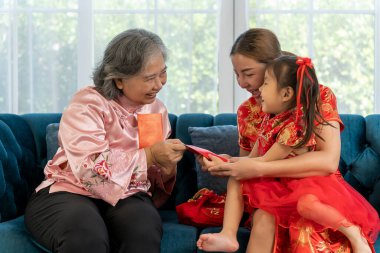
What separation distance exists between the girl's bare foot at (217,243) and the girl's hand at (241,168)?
0.23 metres

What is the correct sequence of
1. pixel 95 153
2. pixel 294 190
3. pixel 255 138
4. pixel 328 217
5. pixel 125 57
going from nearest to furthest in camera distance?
pixel 328 217 → pixel 294 190 → pixel 95 153 → pixel 125 57 → pixel 255 138

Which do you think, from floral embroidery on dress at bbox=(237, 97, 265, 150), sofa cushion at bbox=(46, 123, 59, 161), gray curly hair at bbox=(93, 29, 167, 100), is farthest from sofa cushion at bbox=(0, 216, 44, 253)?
floral embroidery on dress at bbox=(237, 97, 265, 150)

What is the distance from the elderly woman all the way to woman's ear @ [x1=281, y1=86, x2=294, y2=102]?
441 mm

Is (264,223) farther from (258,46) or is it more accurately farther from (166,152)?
(258,46)

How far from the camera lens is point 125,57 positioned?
2.55 metres

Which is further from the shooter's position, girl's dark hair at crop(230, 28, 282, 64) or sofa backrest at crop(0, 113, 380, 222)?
sofa backrest at crop(0, 113, 380, 222)

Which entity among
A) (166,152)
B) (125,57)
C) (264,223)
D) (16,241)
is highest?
(125,57)

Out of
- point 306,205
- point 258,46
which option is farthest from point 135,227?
point 258,46

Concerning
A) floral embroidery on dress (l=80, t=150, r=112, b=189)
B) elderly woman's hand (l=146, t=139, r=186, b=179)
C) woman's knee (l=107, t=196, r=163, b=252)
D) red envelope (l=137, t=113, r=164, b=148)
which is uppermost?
red envelope (l=137, t=113, r=164, b=148)

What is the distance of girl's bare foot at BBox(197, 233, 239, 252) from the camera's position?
2.29 m

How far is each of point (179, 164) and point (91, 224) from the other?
2.72ft

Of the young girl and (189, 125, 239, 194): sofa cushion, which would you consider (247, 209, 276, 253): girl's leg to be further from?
(189, 125, 239, 194): sofa cushion

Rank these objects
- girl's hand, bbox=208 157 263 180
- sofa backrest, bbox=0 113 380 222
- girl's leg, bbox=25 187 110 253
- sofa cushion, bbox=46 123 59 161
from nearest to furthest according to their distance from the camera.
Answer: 1. girl's leg, bbox=25 187 110 253
2. girl's hand, bbox=208 157 263 180
3. sofa backrest, bbox=0 113 380 222
4. sofa cushion, bbox=46 123 59 161

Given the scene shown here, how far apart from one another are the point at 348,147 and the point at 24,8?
2117 millimetres
